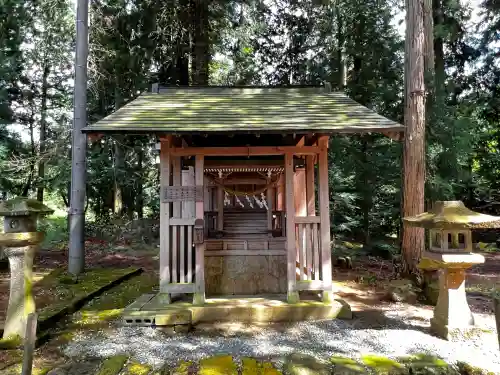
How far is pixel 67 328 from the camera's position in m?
4.63

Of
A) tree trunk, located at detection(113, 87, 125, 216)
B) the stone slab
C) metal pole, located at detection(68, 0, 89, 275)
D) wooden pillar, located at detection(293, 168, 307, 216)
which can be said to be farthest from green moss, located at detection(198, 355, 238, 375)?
tree trunk, located at detection(113, 87, 125, 216)

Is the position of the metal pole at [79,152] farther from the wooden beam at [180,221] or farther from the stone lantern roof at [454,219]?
the stone lantern roof at [454,219]

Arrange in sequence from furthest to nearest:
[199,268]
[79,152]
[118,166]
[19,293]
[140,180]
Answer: [140,180] → [118,166] → [79,152] → [199,268] → [19,293]

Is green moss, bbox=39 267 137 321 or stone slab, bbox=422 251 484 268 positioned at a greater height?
stone slab, bbox=422 251 484 268

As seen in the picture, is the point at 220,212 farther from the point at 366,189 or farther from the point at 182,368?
the point at 182,368

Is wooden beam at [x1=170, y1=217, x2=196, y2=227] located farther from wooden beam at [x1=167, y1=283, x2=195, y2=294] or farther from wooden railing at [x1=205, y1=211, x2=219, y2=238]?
wooden railing at [x1=205, y1=211, x2=219, y2=238]

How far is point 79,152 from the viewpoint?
292 inches

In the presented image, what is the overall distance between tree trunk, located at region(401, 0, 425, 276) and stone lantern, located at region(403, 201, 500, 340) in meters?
2.26

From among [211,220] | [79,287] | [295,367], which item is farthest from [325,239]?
[79,287]

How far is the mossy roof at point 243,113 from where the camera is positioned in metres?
4.82

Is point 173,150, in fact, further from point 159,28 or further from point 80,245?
point 159,28

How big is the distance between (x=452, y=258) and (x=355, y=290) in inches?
126

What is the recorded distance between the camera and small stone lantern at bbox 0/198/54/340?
155 inches

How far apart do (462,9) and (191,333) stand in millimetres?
13683
